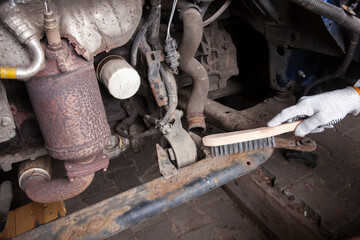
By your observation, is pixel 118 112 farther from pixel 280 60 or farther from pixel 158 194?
pixel 280 60

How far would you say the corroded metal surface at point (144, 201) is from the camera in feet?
3.48

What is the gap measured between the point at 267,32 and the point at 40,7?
1534 millimetres

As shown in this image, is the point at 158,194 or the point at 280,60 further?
the point at 280,60

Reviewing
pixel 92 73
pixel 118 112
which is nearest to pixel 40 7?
pixel 92 73

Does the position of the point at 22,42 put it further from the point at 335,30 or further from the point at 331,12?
the point at 335,30

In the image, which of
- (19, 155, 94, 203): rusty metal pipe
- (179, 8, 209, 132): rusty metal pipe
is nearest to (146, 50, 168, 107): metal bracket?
(179, 8, 209, 132): rusty metal pipe

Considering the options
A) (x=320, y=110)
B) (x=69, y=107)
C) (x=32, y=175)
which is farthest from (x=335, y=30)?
(x=32, y=175)

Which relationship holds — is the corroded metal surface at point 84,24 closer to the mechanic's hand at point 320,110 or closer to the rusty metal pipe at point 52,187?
the rusty metal pipe at point 52,187

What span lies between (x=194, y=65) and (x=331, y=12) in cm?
73

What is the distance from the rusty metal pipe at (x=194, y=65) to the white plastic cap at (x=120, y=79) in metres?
0.42

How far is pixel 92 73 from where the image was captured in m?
1.05

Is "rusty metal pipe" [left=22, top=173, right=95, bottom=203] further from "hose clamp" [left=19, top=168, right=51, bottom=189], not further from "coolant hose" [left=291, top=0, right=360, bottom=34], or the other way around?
"coolant hose" [left=291, top=0, right=360, bottom=34]

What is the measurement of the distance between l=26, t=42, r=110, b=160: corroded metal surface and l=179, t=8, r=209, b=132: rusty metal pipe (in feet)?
1.84

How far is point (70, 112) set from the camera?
1015 mm
